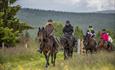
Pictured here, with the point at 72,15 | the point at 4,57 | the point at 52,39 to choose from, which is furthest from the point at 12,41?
the point at 72,15

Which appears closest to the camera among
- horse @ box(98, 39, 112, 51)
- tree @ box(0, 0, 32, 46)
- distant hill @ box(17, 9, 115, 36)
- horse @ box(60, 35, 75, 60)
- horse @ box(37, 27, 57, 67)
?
horse @ box(37, 27, 57, 67)

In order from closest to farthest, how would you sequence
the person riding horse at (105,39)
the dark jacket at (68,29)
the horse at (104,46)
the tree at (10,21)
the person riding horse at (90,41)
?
the dark jacket at (68,29) < the person riding horse at (90,41) < the horse at (104,46) < the person riding horse at (105,39) < the tree at (10,21)

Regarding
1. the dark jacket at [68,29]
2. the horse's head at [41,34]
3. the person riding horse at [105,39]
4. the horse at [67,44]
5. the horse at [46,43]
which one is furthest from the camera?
the person riding horse at [105,39]

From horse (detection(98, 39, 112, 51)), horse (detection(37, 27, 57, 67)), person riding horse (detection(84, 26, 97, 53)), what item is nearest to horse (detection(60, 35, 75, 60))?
horse (detection(37, 27, 57, 67))

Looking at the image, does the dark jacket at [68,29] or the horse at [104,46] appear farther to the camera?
the horse at [104,46]

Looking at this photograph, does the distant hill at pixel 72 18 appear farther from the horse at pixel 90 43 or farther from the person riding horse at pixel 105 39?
the horse at pixel 90 43

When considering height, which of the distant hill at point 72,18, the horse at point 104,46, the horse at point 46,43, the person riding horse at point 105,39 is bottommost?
the distant hill at point 72,18

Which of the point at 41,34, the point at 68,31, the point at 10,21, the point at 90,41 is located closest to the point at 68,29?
the point at 68,31

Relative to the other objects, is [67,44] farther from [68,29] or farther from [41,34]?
[41,34]

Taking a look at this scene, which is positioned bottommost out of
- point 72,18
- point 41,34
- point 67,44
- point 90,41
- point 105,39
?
point 72,18

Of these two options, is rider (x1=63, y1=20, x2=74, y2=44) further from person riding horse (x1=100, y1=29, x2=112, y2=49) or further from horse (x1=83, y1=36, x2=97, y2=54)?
person riding horse (x1=100, y1=29, x2=112, y2=49)

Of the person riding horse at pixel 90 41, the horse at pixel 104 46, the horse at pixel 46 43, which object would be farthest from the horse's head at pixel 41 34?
the horse at pixel 104 46

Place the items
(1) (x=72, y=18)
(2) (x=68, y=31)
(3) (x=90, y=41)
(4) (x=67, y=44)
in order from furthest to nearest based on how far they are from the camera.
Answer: (1) (x=72, y=18) → (3) (x=90, y=41) → (4) (x=67, y=44) → (2) (x=68, y=31)

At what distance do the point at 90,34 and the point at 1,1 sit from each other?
10.5 m
